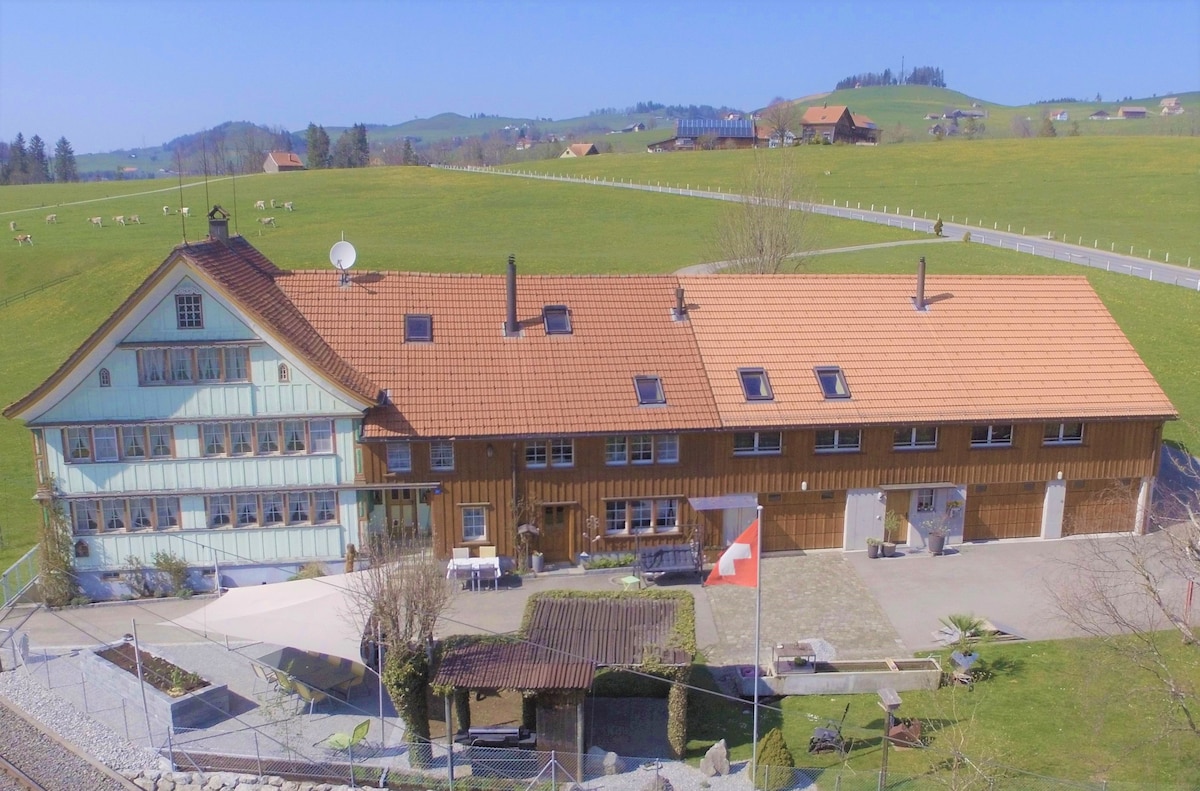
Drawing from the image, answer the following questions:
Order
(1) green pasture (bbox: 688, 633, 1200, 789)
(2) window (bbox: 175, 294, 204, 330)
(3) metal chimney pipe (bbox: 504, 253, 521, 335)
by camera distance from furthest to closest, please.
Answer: (3) metal chimney pipe (bbox: 504, 253, 521, 335)
(2) window (bbox: 175, 294, 204, 330)
(1) green pasture (bbox: 688, 633, 1200, 789)

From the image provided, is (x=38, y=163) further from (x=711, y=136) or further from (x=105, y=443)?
(x=105, y=443)

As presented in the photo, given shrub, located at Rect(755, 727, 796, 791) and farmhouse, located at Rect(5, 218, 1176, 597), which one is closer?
shrub, located at Rect(755, 727, 796, 791)

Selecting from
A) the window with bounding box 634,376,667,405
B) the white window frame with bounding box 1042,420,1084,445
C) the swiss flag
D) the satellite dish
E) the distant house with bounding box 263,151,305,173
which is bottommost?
the white window frame with bounding box 1042,420,1084,445

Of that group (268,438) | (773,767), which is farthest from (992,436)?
(268,438)

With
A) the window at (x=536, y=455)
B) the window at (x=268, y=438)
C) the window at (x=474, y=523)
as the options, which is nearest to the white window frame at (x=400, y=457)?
the window at (x=474, y=523)

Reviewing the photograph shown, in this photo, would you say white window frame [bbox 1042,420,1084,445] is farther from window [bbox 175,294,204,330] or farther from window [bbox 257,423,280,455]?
window [bbox 175,294,204,330]

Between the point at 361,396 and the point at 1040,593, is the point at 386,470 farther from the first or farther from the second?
the point at 1040,593

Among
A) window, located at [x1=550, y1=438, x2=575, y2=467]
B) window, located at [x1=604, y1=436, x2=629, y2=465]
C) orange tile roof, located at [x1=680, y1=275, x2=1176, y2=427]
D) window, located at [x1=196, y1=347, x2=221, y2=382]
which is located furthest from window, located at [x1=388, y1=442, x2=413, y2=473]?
orange tile roof, located at [x1=680, y1=275, x2=1176, y2=427]
